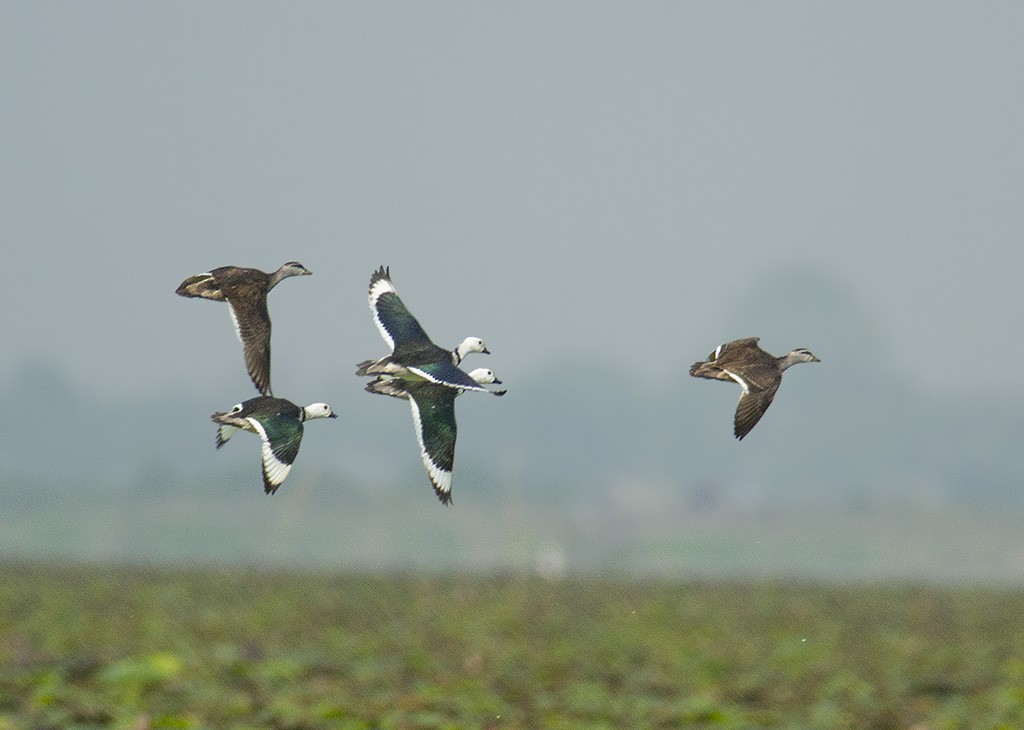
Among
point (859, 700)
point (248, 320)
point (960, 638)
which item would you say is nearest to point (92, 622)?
point (859, 700)

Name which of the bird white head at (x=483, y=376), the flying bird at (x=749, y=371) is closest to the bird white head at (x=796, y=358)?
the flying bird at (x=749, y=371)

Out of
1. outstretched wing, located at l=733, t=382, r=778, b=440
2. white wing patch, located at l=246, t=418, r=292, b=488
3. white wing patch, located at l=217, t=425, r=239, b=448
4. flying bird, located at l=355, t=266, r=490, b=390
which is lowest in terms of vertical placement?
white wing patch, located at l=246, t=418, r=292, b=488

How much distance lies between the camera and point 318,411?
168 cm

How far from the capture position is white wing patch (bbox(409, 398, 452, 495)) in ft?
5.59

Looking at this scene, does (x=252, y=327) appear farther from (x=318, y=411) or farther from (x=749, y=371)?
(x=749, y=371)

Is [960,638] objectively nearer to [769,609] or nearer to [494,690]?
[769,609]

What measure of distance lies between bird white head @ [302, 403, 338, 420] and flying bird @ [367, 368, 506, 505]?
3.6 inches

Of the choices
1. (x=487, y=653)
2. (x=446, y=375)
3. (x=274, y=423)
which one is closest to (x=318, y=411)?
(x=274, y=423)

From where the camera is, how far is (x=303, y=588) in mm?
34000

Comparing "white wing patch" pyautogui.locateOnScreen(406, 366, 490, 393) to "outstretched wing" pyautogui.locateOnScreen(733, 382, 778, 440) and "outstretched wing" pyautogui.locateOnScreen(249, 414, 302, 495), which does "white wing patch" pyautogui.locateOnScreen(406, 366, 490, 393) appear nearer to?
"outstretched wing" pyautogui.locateOnScreen(249, 414, 302, 495)

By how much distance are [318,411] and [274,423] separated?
0.05 meters

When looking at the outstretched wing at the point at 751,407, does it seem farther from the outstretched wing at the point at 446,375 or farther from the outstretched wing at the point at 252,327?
the outstretched wing at the point at 252,327

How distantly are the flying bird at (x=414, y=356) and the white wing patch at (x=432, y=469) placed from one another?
0.04 metres

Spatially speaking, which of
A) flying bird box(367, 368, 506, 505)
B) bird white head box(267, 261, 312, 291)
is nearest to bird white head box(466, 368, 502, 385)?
flying bird box(367, 368, 506, 505)
